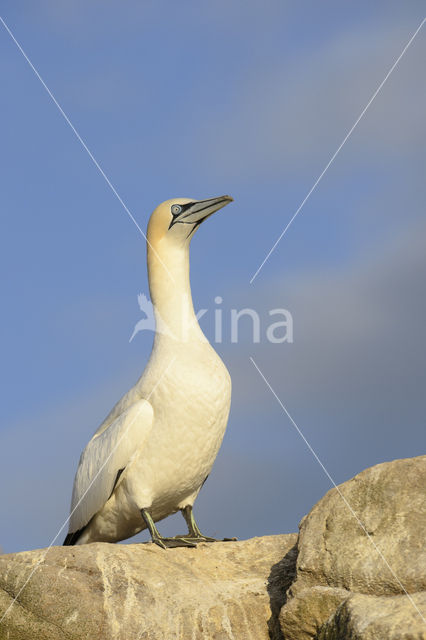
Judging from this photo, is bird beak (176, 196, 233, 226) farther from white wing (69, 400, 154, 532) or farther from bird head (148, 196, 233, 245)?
white wing (69, 400, 154, 532)

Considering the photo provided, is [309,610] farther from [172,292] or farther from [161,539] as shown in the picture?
[172,292]

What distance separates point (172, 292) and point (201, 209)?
1213 mm

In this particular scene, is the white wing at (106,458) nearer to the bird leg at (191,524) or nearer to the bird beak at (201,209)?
the bird leg at (191,524)

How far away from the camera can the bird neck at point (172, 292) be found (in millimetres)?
10656

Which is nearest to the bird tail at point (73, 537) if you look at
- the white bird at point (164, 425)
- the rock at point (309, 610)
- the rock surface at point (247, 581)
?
the white bird at point (164, 425)

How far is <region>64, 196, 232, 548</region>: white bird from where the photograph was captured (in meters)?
10.0

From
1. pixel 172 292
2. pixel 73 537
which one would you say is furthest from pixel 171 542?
pixel 172 292

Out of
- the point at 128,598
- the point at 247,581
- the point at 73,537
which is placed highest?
the point at 128,598

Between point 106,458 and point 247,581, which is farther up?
point 106,458

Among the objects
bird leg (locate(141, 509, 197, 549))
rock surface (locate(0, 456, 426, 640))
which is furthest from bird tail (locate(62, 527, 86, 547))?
rock surface (locate(0, 456, 426, 640))

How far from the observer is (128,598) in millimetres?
8422

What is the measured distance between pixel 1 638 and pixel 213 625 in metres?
2.14

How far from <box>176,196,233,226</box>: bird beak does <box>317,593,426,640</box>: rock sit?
566 cm

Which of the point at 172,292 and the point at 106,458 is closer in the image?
the point at 106,458
